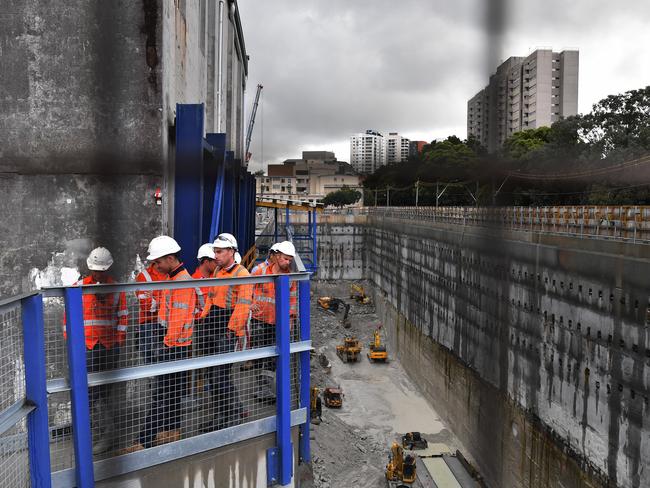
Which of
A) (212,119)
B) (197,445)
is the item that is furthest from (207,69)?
(197,445)

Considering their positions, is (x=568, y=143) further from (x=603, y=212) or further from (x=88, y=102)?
(x=603, y=212)

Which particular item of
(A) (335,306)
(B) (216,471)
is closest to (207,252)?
(B) (216,471)

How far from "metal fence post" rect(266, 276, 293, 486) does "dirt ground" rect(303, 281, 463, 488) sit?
5.74 meters

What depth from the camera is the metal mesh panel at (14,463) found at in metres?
2.10

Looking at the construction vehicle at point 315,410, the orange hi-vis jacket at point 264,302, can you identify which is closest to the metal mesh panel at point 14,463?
the orange hi-vis jacket at point 264,302

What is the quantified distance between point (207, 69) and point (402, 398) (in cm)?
1275

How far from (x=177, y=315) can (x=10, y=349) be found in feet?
2.63

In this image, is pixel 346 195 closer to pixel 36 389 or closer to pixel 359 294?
pixel 36 389

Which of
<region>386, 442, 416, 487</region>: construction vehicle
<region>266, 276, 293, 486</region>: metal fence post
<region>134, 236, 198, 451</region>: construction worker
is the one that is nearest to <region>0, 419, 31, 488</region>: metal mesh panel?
<region>134, 236, 198, 451</region>: construction worker

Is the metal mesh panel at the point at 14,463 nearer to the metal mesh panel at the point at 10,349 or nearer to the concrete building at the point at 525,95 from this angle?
the metal mesh panel at the point at 10,349

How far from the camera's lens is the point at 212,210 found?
5785mm

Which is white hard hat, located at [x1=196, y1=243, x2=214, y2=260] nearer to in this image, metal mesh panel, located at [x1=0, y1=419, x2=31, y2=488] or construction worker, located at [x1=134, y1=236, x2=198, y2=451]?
construction worker, located at [x1=134, y1=236, x2=198, y2=451]

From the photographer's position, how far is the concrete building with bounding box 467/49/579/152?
3.17 feet

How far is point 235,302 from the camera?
2.96 meters
